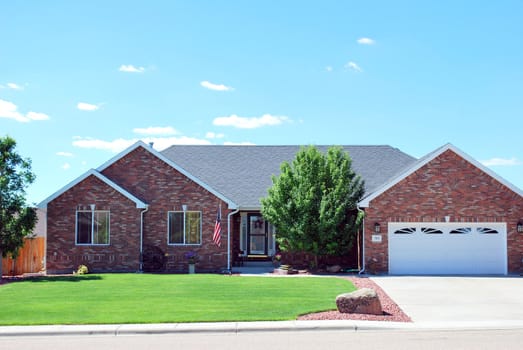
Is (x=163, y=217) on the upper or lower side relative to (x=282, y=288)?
upper

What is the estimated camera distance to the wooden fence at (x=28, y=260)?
25.3 meters

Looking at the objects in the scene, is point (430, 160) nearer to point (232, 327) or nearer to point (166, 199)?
point (166, 199)

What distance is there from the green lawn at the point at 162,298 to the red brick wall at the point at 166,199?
3.32 m

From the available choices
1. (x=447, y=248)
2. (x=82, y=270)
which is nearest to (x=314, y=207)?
(x=447, y=248)

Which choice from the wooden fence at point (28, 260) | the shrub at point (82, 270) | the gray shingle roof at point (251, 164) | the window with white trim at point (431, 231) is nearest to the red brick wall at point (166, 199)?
the gray shingle roof at point (251, 164)

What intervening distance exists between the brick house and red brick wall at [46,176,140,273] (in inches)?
1.7

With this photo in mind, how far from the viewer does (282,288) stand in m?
18.5

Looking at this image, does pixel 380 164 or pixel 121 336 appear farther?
pixel 380 164

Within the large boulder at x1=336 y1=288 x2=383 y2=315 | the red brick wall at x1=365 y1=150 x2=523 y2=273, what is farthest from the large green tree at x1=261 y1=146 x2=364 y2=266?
the large boulder at x1=336 y1=288 x2=383 y2=315

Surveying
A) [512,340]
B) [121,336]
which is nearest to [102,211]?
[121,336]

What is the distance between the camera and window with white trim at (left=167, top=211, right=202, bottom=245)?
25.9 meters

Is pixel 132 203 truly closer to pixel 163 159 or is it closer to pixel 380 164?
pixel 163 159

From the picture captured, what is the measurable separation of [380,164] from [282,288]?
47.6 feet

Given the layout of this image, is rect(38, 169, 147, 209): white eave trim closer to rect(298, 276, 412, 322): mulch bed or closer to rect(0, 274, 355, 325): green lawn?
rect(0, 274, 355, 325): green lawn
